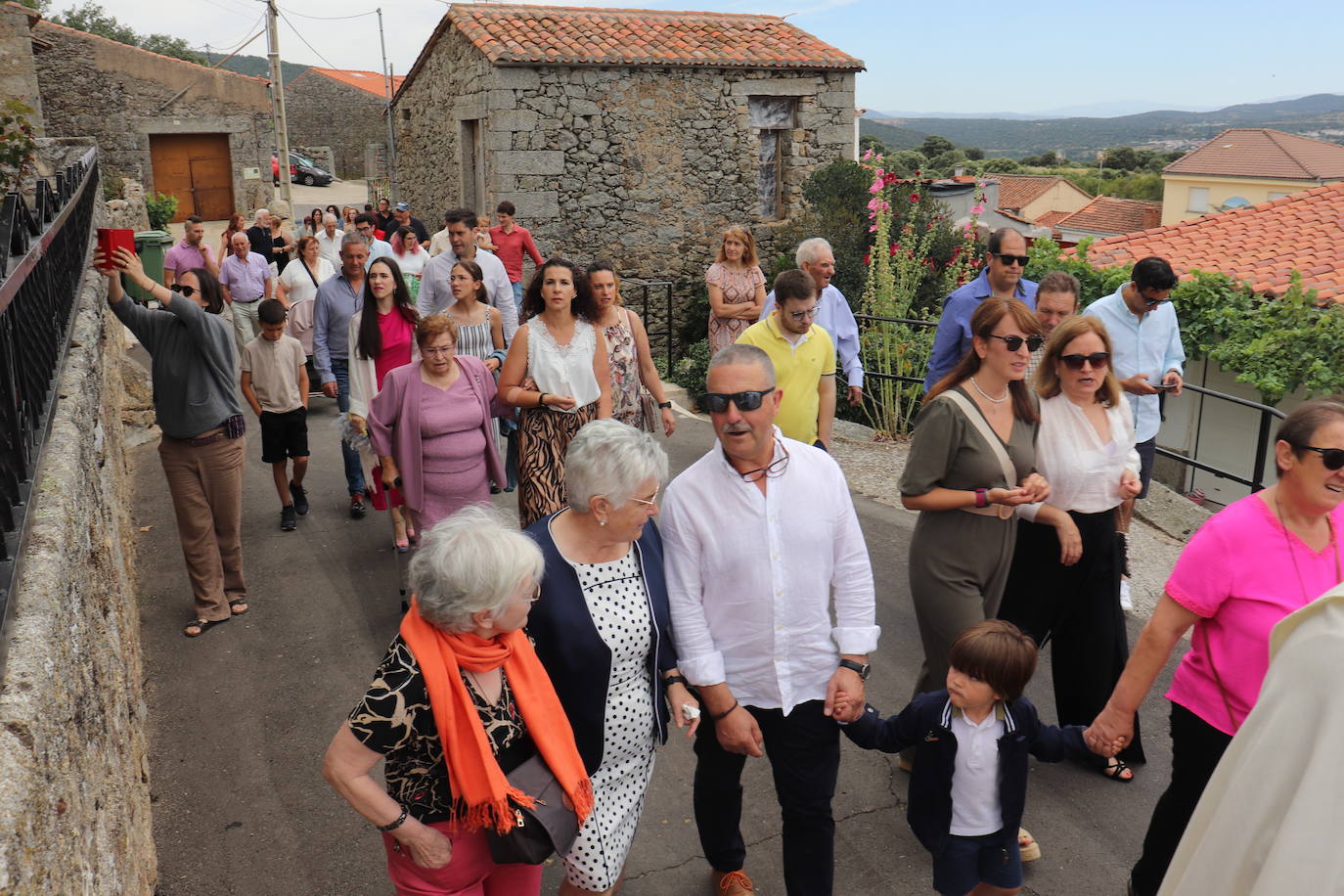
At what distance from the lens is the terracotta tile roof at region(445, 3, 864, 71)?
1541 centimetres

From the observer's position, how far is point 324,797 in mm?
4125

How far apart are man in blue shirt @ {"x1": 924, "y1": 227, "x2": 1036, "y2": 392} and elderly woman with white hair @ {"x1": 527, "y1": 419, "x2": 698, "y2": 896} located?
10.6 ft

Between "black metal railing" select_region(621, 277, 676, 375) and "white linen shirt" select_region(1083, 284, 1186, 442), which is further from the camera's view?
"black metal railing" select_region(621, 277, 676, 375)

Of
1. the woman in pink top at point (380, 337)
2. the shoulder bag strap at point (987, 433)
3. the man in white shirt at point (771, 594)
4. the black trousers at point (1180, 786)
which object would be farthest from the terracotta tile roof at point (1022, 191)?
the man in white shirt at point (771, 594)

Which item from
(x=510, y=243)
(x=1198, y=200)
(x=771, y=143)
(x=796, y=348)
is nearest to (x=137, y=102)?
(x=771, y=143)

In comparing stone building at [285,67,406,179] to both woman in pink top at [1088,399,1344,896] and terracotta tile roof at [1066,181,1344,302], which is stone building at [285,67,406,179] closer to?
terracotta tile roof at [1066,181,1344,302]

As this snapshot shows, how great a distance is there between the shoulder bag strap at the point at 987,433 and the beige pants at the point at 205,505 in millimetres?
3857

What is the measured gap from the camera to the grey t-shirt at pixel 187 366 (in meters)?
5.37

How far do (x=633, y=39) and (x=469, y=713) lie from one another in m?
15.9

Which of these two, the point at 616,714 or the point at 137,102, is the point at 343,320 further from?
the point at 137,102

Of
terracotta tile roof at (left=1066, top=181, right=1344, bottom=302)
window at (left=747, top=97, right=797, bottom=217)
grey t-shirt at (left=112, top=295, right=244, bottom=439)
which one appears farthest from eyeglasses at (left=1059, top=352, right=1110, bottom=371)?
window at (left=747, top=97, right=797, bottom=217)

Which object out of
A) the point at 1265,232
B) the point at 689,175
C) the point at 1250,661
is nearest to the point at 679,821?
the point at 1250,661

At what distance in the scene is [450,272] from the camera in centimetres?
719

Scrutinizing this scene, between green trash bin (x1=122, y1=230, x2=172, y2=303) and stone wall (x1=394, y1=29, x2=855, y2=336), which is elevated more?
stone wall (x1=394, y1=29, x2=855, y2=336)
